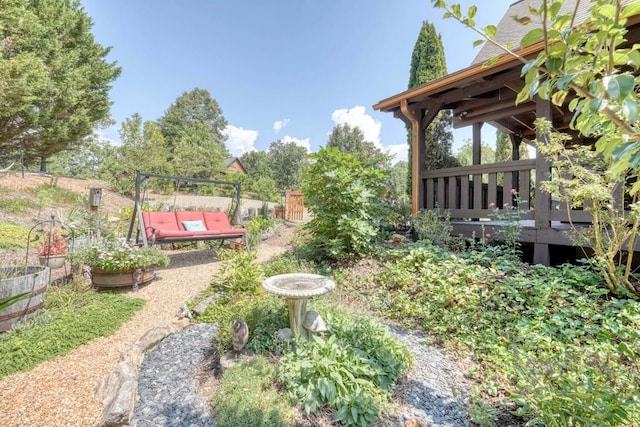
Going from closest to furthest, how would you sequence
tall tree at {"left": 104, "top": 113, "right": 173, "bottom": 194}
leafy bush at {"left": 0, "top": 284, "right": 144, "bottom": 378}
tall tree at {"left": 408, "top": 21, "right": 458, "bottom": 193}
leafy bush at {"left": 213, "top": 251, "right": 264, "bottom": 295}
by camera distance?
leafy bush at {"left": 0, "top": 284, "right": 144, "bottom": 378} → leafy bush at {"left": 213, "top": 251, "right": 264, "bottom": 295} → tall tree at {"left": 408, "top": 21, "right": 458, "bottom": 193} → tall tree at {"left": 104, "top": 113, "right": 173, "bottom": 194}

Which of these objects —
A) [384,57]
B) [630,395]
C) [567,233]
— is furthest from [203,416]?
[384,57]

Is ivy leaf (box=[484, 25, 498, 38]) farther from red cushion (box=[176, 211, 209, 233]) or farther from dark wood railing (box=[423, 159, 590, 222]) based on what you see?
red cushion (box=[176, 211, 209, 233])

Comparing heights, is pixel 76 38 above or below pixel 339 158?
above

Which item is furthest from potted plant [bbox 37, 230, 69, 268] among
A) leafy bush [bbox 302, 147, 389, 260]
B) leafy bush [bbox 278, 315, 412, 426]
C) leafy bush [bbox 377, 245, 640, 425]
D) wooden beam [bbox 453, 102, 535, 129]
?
wooden beam [bbox 453, 102, 535, 129]

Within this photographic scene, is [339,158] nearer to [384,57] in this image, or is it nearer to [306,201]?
[306,201]

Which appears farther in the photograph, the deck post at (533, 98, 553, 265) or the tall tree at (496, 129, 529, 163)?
the tall tree at (496, 129, 529, 163)

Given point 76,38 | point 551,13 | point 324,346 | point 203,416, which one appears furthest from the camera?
point 76,38

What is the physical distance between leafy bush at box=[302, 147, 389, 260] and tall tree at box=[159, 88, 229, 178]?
578 inches

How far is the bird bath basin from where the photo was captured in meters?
2.09

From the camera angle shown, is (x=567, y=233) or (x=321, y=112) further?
(x=321, y=112)

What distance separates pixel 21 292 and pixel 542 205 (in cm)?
571

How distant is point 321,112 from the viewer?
59.4 feet

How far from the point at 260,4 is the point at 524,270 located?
8.56 m

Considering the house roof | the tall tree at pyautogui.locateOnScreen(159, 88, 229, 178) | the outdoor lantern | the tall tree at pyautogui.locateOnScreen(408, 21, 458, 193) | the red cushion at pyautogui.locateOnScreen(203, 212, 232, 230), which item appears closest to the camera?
the house roof
